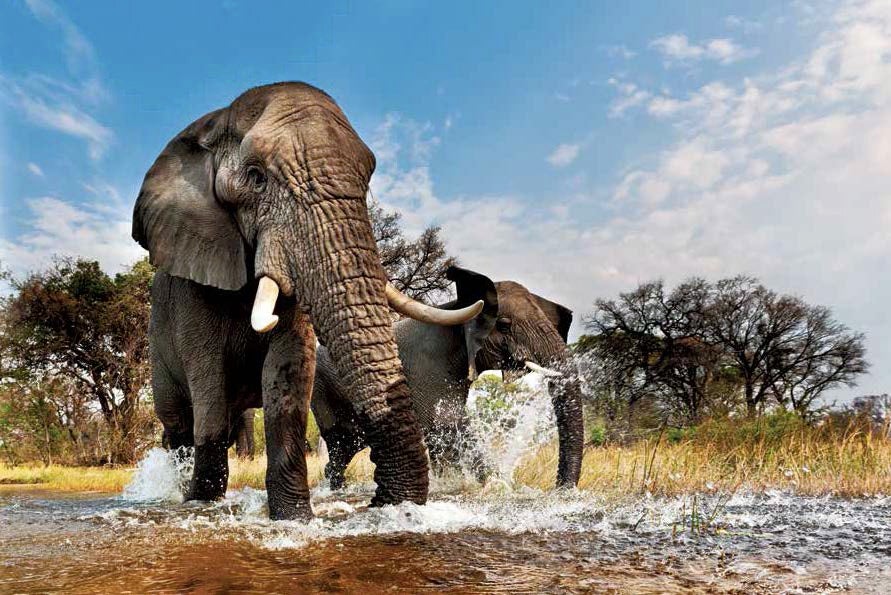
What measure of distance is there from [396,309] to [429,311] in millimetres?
232

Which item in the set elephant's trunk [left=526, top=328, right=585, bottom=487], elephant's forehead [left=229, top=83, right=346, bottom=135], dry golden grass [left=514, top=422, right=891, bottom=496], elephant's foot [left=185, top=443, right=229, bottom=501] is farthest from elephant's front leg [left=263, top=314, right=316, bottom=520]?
elephant's trunk [left=526, top=328, right=585, bottom=487]

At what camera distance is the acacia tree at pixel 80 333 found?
→ 1980cm

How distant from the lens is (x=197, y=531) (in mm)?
4441

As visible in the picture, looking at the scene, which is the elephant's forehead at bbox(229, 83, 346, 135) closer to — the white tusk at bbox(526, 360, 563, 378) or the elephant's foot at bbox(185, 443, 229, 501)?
the elephant's foot at bbox(185, 443, 229, 501)

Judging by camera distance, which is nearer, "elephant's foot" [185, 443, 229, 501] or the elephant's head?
"elephant's foot" [185, 443, 229, 501]

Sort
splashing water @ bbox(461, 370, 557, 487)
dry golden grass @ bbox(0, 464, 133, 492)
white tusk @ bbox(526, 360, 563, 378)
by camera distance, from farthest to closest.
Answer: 1. dry golden grass @ bbox(0, 464, 133, 492)
2. splashing water @ bbox(461, 370, 557, 487)
3. white tusk @ bbox(526, 360, 563, 378)

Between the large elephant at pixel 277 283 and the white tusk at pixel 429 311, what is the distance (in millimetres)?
15

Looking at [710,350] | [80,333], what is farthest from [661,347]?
[80,333]

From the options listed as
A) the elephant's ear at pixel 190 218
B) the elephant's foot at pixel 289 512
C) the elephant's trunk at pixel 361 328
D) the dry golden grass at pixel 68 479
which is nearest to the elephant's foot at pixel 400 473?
the elephant's trunk at pixel 361 328

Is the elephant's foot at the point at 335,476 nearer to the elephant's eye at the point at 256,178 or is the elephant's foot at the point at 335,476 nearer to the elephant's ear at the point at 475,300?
the elephant's ear at the point at 475,300

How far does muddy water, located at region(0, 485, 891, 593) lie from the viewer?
2955mm

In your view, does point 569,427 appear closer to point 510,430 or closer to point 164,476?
point 510,430

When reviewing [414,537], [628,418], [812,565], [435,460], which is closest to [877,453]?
[435,460]

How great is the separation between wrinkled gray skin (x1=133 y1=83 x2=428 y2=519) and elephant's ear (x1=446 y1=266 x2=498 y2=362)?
2468mm
